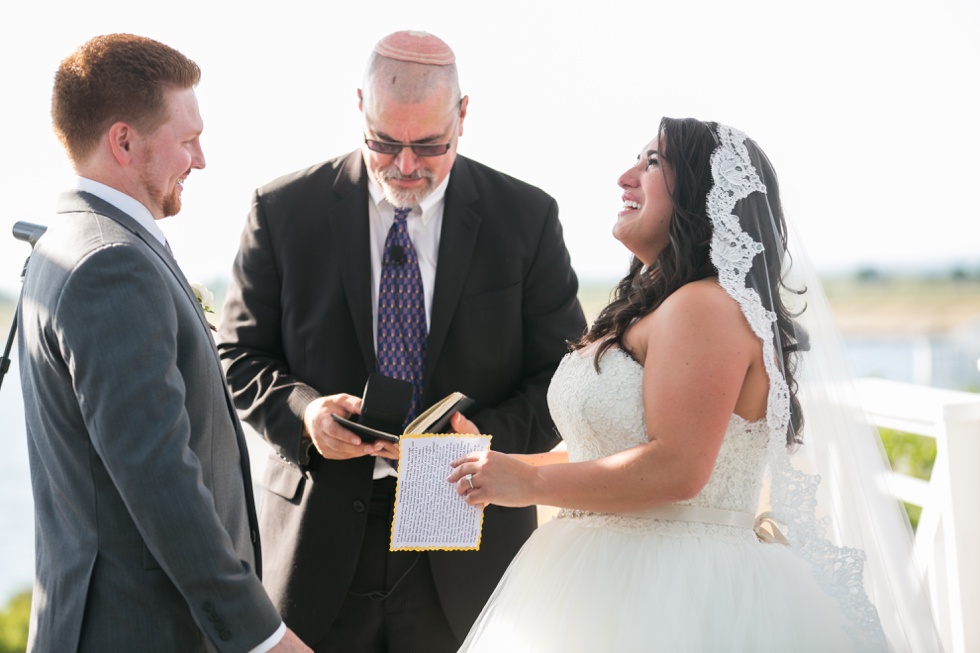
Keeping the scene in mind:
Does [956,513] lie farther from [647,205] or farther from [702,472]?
[647,205]

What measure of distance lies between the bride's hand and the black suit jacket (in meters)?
0.43

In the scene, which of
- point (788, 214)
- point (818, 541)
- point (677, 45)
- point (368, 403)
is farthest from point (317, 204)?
point (677, 45)

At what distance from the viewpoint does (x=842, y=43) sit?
43.5 metres

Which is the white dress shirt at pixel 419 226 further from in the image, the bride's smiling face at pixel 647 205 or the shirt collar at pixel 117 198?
the shirt collar at pixel 117 198

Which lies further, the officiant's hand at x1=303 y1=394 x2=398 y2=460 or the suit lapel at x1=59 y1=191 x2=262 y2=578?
the officiant's hand at x1=303 y1=394 x2=398 y2=460

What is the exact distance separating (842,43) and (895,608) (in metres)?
45.4

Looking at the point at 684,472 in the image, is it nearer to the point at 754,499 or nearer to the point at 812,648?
the point at 754,499

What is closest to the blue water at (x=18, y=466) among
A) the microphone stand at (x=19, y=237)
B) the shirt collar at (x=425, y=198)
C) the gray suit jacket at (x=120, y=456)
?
the microphone stand at (x=19, y=237)

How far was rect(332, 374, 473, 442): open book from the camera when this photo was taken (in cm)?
243

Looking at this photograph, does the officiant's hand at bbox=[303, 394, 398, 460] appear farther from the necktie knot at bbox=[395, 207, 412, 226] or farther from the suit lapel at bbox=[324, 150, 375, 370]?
the necktie knot at bbox=[395, 207, 412, 226]

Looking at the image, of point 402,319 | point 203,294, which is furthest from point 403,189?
point 203,294

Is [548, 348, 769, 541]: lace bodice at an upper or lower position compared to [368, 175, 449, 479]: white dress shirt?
lower

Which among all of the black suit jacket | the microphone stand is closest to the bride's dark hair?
the black suit jacket

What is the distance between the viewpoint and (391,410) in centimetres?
246
